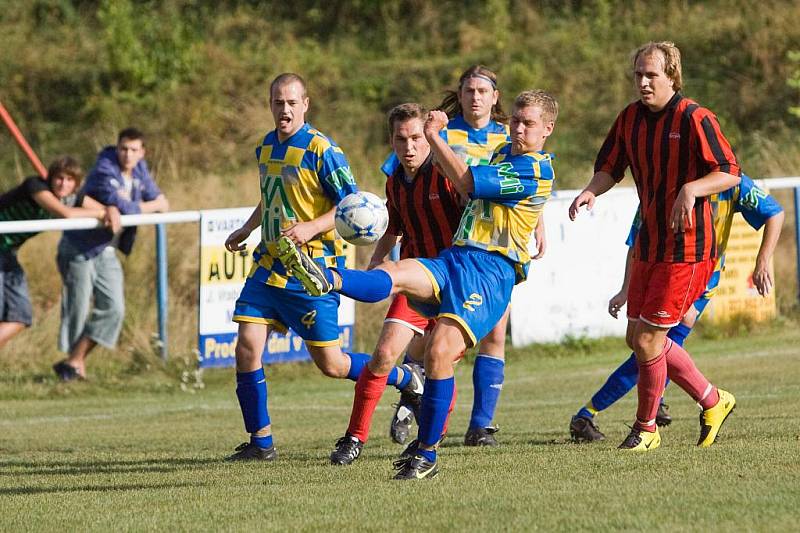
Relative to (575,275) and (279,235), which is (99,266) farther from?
(279,235)

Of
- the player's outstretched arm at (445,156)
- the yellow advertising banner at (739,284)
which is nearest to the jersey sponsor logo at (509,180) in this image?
the player's outstretched arm at (445,156)

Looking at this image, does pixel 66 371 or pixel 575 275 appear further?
pixel 575 275

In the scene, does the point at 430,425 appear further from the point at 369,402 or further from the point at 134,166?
the point at 134,166

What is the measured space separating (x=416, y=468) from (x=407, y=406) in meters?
2.00

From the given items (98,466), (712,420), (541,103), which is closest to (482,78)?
(541,103)

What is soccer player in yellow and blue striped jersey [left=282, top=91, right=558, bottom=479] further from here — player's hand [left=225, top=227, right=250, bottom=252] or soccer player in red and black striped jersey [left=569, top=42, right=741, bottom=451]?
player's hand [left=225, top=227, right=250, bottom=252]

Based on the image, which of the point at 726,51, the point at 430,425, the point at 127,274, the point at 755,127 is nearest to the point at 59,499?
the point at 430,425

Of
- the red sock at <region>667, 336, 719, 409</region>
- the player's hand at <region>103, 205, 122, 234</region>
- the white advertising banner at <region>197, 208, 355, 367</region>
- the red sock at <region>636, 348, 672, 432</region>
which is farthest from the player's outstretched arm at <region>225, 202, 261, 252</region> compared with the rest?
the white advertising banner at <region>197, 208, 355, 367</region>

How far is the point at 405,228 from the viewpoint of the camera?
796 centimetres

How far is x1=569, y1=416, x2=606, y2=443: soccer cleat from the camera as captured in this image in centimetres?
795

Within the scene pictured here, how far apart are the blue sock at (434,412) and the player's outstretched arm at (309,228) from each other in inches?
48.6

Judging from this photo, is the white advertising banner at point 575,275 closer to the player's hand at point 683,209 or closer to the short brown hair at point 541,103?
the short brown hair at point 541,103

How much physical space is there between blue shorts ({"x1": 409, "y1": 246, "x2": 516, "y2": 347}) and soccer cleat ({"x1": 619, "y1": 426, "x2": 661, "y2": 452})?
3.58ft

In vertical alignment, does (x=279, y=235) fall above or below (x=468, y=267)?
above
